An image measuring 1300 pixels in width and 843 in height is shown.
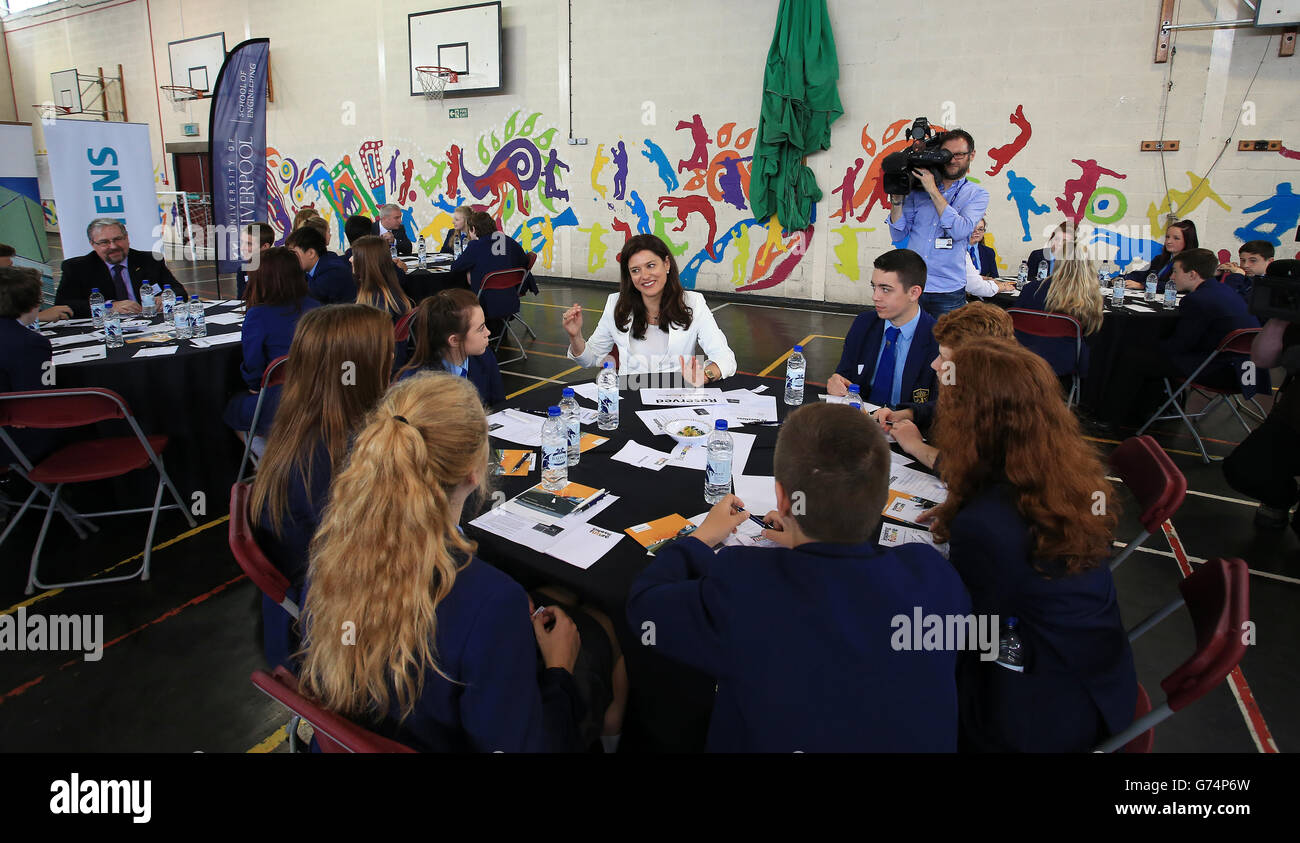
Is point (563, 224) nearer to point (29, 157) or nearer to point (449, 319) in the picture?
point (29, 157)

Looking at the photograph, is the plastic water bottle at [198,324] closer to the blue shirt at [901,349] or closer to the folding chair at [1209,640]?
the blue shirt at [901,349]

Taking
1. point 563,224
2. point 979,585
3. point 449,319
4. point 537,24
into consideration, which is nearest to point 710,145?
point 563,224

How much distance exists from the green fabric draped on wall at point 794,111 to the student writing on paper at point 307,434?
306 inches

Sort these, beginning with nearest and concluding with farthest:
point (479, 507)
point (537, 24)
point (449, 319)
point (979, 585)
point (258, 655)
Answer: point (979, 585), point (479, 507), point (258, 655), point (449, 319), point (537, 24)

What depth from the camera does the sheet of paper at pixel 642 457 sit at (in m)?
2.25

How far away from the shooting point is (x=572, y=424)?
2410 mm

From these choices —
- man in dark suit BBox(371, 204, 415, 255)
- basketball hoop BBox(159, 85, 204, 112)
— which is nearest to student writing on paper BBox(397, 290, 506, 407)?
man in dark suit BBox(371, 204, 415, 255)

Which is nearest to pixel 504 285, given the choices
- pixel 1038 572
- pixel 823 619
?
pixel 1038 572

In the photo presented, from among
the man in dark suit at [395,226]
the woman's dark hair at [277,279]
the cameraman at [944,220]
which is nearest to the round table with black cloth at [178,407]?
the woman's dark hair at [277,279]

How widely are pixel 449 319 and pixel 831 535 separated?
6.85 ft

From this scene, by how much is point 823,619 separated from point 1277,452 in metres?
3.62

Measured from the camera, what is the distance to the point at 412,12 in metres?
11.4

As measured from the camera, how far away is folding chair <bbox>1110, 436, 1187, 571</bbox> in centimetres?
188

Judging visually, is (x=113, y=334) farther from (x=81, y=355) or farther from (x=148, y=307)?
(x=148, y=307)
